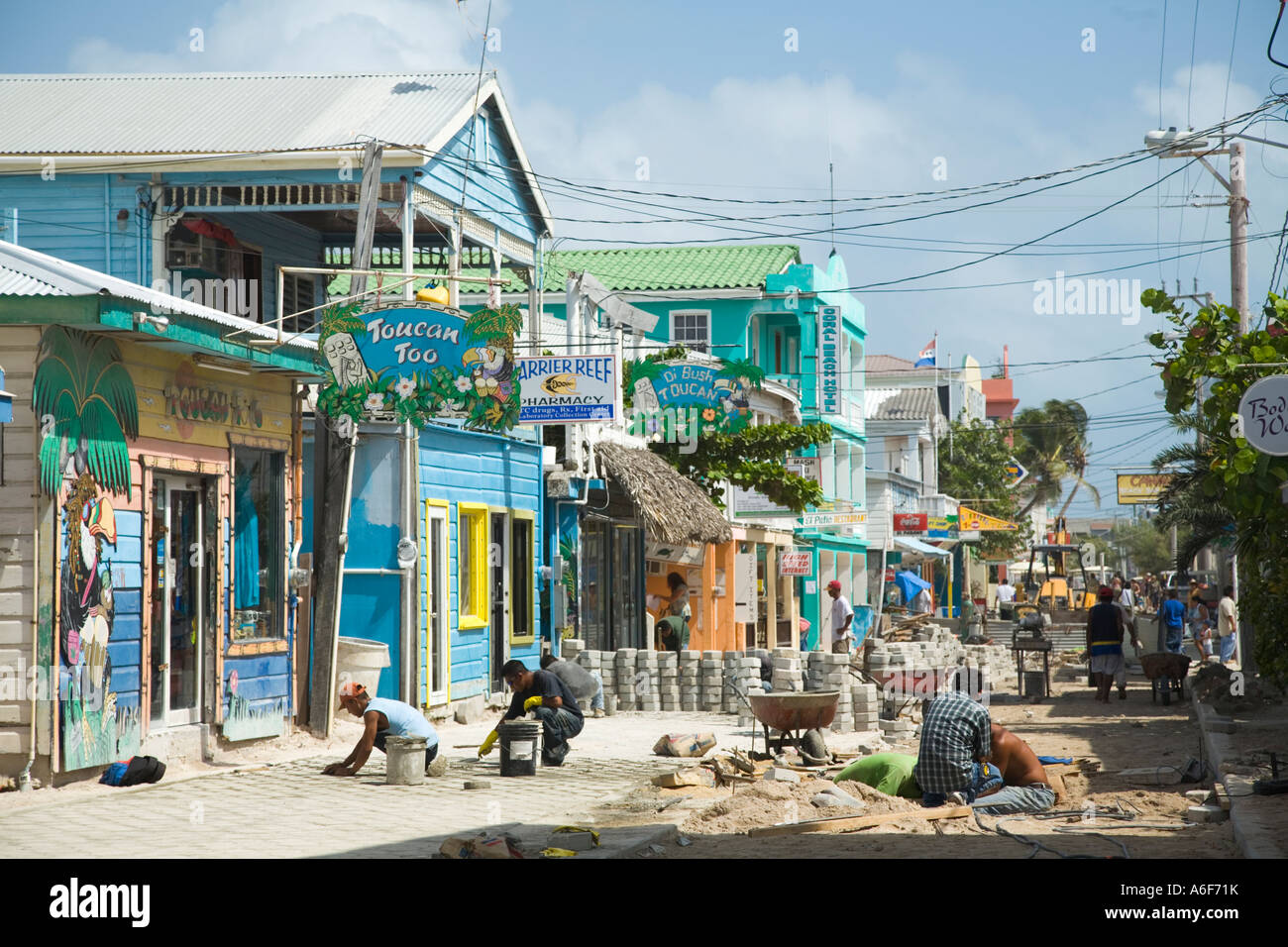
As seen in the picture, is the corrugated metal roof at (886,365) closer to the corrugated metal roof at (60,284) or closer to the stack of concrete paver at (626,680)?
the stack of concrete paver at (626,680)

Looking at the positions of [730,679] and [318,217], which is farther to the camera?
[318,217]

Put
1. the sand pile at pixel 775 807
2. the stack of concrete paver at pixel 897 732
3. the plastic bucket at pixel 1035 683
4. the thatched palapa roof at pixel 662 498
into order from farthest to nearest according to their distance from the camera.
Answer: the plastic bucket at pixel 1035 683, the thatched palapa roof at pixel 662 498, the stack of concrete paver at pixel 897 732, the sand pile at pixel 775 807

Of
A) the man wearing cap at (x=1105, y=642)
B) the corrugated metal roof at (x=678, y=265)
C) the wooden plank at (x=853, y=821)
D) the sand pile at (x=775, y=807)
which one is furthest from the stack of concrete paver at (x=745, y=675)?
the corrugated metal roof at (x=678, y=265)

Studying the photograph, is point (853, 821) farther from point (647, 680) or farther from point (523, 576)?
point (523, 576)

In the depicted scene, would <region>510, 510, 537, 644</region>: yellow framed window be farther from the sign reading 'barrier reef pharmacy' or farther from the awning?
the awning

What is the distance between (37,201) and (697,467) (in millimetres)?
12552

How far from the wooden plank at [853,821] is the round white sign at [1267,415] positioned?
3388 mm

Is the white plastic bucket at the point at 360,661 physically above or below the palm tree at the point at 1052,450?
below

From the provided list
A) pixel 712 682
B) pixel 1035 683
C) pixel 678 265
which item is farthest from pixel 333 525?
pixel 678 265

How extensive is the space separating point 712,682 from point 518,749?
7065 mm

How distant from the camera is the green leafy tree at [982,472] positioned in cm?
6494

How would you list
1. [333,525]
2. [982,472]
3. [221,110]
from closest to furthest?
[333,525] → [221,110] → [982,472]

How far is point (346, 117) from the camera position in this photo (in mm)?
19531

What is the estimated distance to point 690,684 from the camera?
811 inches
